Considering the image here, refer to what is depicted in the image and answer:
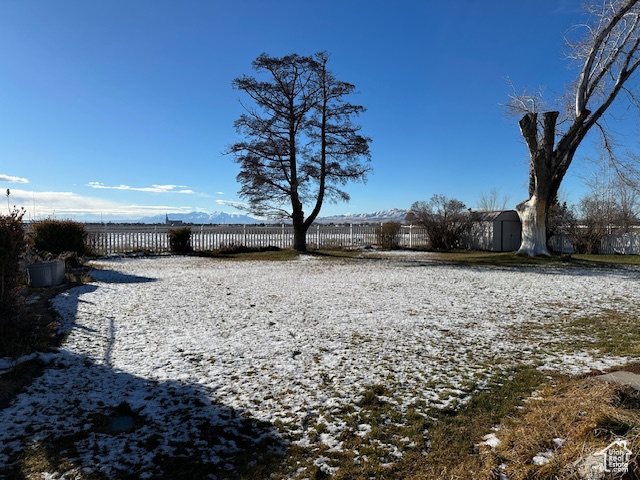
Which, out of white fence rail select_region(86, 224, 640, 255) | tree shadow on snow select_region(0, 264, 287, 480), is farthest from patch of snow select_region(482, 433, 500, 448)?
white fence rail select_region(86, 224, 640, 255)

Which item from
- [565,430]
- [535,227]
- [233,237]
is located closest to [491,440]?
Result: [565,430]

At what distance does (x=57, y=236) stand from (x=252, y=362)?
40.7 ft

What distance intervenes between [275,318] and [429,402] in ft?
11.3

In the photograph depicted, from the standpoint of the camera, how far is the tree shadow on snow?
260 centimetres

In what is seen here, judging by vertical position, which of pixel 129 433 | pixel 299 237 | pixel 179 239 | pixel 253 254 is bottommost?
pixel 129 433

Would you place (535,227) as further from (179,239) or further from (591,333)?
(179,239)

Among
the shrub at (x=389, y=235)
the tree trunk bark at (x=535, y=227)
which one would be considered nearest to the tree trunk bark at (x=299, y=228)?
the shrub at (x=389, y=235)

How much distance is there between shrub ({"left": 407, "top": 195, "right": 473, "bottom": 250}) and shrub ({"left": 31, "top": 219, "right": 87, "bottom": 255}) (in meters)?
18.6

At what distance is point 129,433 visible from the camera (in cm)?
303

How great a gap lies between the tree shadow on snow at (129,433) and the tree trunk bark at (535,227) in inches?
694

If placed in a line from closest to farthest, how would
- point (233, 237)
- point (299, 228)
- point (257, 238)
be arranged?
point (299, 228), point (233, 237), point (257, 238)

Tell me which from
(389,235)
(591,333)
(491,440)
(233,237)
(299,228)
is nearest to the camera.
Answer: (491,440)

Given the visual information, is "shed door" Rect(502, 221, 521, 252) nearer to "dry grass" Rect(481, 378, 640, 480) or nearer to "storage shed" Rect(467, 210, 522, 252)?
"storage shed" Rect(467, 210, 522, 252)

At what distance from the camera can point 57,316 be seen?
6.35 m
